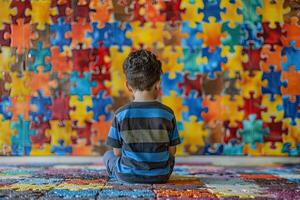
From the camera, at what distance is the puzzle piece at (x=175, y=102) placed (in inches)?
124

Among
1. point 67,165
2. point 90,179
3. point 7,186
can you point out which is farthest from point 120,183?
point 67,165

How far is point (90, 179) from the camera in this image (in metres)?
2.30

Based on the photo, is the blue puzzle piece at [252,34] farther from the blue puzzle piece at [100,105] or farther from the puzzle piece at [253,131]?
the blue puzzle piece at [100,105]

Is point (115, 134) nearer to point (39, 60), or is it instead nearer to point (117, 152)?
point (117, 152)

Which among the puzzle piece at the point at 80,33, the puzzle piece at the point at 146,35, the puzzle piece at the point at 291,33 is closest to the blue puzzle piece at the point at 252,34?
the puzzle piece at the point at 291,33

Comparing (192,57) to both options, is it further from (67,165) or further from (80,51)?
(67,165)

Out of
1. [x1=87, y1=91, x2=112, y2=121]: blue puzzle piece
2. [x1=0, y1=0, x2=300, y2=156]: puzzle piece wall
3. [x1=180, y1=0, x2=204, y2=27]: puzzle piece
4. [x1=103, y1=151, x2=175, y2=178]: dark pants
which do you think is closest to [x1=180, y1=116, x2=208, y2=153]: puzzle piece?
[x1=0, y1=0, x2=300, y2=156]: puzzle piece wall

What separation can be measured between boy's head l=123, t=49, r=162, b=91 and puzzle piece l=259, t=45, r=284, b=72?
119 centimetres

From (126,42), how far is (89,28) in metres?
0.26

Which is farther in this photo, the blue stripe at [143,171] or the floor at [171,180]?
the blue stripe at [143,171]

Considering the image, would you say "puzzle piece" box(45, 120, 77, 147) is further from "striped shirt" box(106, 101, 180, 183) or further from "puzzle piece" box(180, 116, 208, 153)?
"striped shirt" box(106, 101, 180, 183)

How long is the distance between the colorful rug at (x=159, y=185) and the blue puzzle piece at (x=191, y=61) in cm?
63

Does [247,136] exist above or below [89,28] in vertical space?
below

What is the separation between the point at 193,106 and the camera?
123 inches
